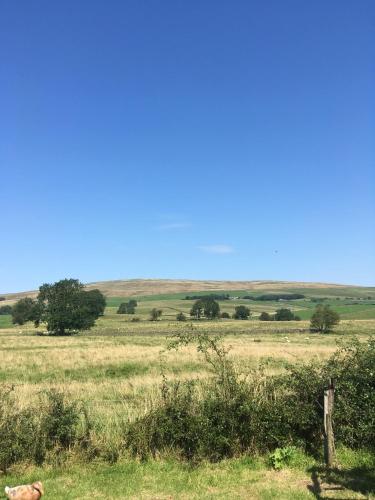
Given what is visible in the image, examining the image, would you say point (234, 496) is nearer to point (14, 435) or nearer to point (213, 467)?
point (213, 467)

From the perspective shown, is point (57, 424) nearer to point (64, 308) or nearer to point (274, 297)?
point (64, 308)

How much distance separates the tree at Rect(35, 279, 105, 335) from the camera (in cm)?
7762

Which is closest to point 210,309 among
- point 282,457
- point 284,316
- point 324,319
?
point 284,316

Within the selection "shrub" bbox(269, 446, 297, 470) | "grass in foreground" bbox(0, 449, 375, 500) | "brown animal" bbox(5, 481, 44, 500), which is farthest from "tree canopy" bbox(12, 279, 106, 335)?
"brown animal" bbox(5, 481, 44, 500)

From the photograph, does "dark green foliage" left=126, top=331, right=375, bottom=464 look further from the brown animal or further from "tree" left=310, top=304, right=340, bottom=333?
"tree" left=310, top=304, right=340, bottom=333

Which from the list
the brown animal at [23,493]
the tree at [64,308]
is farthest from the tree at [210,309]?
the brown animal at [23,493]

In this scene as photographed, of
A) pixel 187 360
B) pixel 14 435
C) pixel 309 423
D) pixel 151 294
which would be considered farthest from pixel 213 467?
pixel 151 294

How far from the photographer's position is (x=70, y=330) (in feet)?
270

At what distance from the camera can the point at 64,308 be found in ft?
261

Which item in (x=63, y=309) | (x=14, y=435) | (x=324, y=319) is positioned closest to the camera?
(x=14, y=435)

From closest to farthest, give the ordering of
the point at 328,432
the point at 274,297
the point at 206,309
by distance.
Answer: the point at 328,432 < the point at 206,309 < the point at 274,297

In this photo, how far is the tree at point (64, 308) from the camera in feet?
255

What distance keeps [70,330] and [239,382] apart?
76.4m

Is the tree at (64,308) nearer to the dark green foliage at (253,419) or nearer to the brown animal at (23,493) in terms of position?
the dark green foliage at (253,419)
